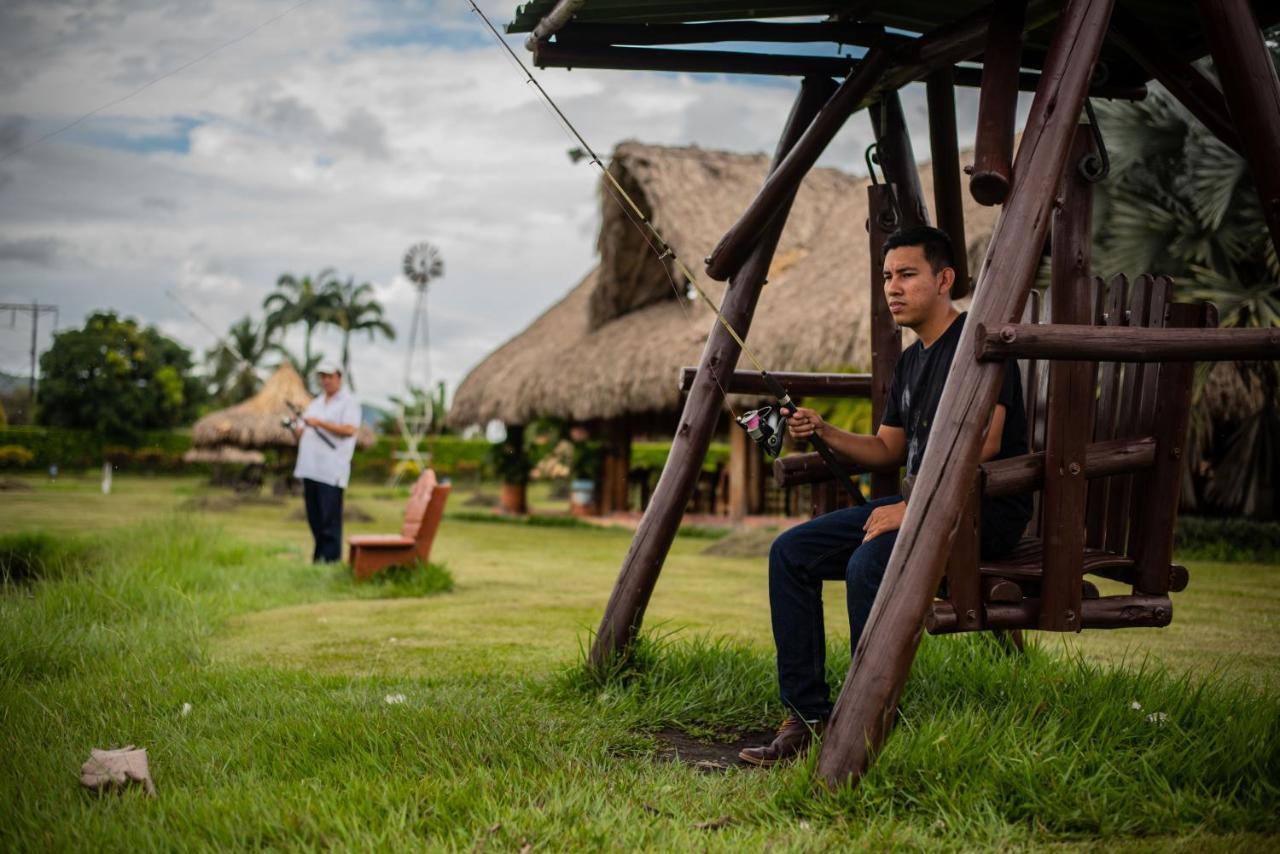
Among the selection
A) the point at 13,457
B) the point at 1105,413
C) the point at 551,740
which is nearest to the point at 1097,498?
the point at 1105,413

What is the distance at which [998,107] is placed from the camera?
352 cm

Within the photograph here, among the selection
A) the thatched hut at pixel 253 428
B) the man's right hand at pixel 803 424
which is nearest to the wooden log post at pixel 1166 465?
the man's right hand at pixel 803 424

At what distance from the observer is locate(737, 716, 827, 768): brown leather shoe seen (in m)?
3.56

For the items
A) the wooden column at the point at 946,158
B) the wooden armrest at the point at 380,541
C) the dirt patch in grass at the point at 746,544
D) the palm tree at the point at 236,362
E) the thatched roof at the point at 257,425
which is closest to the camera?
the wooden column at the point at 946,158

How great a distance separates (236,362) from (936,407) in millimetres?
53112

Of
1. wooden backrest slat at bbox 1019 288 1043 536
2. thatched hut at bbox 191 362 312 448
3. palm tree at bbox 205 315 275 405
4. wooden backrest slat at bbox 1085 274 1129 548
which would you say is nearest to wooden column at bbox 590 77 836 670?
wooden backrest slat at bbox 1019 288 1043 536

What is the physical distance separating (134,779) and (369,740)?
0.64 metres

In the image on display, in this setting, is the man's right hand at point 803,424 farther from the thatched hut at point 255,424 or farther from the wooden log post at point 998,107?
the thatched hut at point 255,424

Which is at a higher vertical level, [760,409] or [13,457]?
[760,409]

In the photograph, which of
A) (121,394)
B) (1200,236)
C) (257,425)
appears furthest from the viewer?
(121,394)

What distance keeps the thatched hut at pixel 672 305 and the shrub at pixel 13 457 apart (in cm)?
1248

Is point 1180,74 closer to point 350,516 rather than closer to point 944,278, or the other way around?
point 944,278

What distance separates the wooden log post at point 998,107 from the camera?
328cm

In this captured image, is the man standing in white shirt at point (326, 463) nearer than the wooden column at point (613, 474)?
Yes
